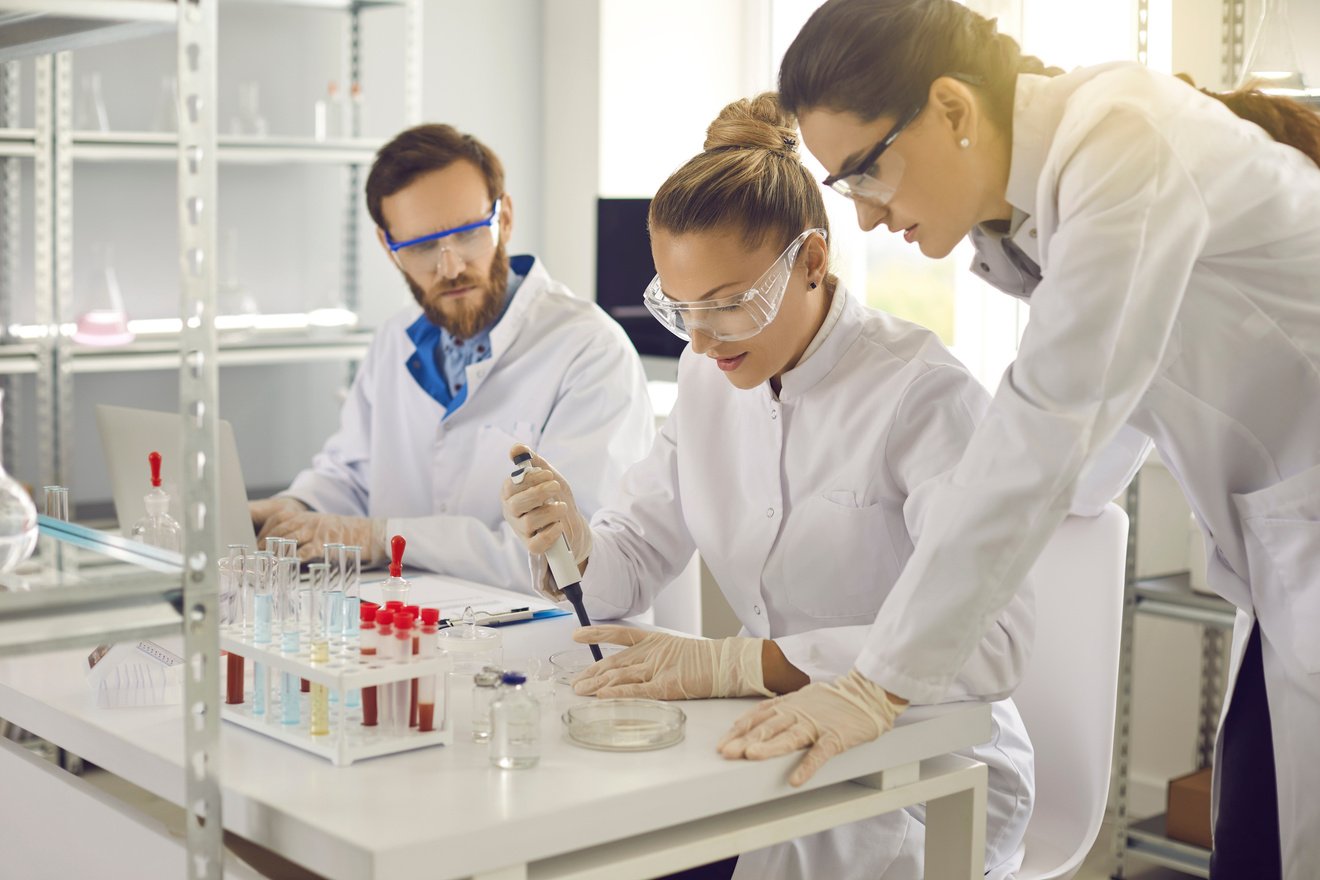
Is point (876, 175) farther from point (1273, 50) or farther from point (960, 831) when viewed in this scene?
point (1273, 50)

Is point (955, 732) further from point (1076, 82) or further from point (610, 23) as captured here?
point (610, 23)

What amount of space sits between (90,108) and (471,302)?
1.47 meters

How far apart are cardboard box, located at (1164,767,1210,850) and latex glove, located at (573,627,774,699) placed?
1.59m

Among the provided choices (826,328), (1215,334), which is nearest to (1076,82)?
(1215,334)

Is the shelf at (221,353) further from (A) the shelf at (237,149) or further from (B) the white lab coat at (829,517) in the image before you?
(B) the white lab coat at (829,517)

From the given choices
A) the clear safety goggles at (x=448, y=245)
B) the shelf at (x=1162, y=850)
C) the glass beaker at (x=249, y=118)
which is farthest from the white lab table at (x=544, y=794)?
the glass beaker at (x=249, y=118)

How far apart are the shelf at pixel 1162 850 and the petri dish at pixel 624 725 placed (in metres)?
1.71

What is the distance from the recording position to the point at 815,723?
1155 mm

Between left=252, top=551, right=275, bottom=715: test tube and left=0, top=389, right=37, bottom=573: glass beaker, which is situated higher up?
left=0, top=389, right=37, bottom=573: glass beaker

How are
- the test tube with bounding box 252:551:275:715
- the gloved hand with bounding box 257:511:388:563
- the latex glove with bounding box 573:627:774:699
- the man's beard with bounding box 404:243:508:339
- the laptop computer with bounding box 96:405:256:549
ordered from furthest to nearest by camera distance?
the man's beard with bounding box 404:243:508:339
the gloved hand with bounding box 257:511:388:563
the laptop computer with bounding box 96:405:256:549
the latex glove with bounding box 573:627:774:699
the test tube with bounding box 252:551:275:715

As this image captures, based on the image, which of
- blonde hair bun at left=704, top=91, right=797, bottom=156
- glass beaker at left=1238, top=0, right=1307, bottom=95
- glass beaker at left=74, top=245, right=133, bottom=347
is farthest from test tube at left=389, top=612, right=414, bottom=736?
glass beaker at left=74, top=245, right=133, bottom=347

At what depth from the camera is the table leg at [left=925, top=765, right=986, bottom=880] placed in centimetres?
128

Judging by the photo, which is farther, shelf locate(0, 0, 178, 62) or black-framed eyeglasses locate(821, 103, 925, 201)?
black-framed eyeglasses locate(821, 103, 925, 201)

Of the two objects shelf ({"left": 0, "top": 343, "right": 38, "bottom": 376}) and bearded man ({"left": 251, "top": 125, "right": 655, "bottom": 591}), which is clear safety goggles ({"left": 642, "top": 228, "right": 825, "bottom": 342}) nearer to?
bearded man ({"left": 251, "top": 125, "right": 655, "bottom": 591})
